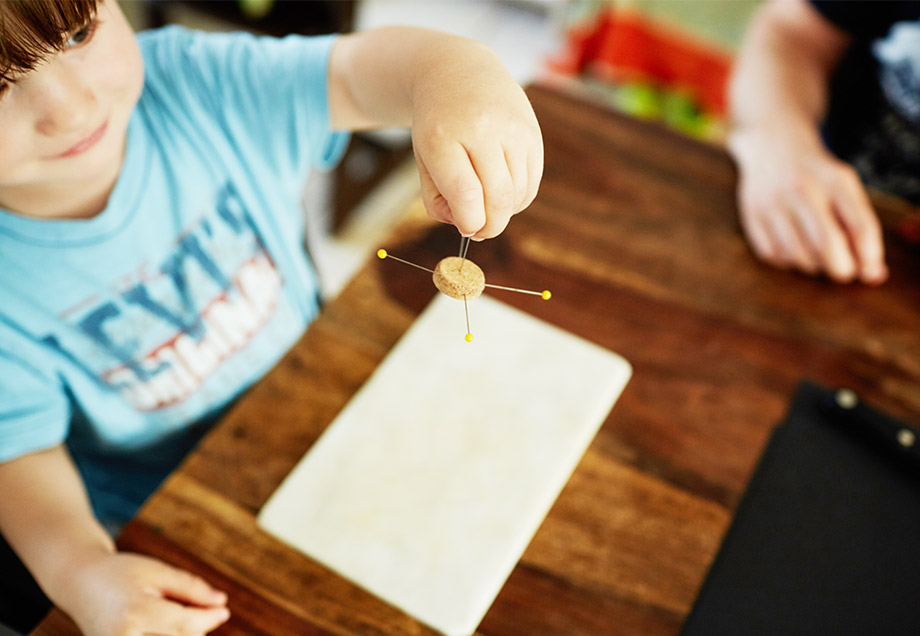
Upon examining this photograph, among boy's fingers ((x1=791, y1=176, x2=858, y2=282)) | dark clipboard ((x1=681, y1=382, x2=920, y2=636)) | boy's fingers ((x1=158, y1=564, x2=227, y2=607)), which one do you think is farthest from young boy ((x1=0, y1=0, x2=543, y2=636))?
boy's fingers ((x1=791, y1=176, x2=858, y2=282))

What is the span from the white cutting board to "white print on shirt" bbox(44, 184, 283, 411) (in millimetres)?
240

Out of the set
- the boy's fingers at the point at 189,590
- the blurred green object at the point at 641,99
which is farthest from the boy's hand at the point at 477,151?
the blurred green object at the point at 641,99

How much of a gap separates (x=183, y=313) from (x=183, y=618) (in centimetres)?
34

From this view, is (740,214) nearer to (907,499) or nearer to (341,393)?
(907,499)

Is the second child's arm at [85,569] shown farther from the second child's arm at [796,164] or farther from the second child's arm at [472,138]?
the second child's arm at [796,164]

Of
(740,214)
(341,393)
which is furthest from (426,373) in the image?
(740,214)

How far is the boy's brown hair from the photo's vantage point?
Result: 408 millimetres

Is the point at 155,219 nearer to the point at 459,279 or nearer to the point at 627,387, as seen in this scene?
the point at 459,279

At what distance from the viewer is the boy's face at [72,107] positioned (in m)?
0.47

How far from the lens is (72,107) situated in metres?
0.48

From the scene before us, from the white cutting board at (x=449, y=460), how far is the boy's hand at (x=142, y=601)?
2.8 inches

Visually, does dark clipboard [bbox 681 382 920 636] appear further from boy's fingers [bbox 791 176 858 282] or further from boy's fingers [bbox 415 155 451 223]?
boy's fingers [bbox 415 155 451 223]

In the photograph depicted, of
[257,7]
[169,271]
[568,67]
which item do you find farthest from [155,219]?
[568,67]

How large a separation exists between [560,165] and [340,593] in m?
0.56
